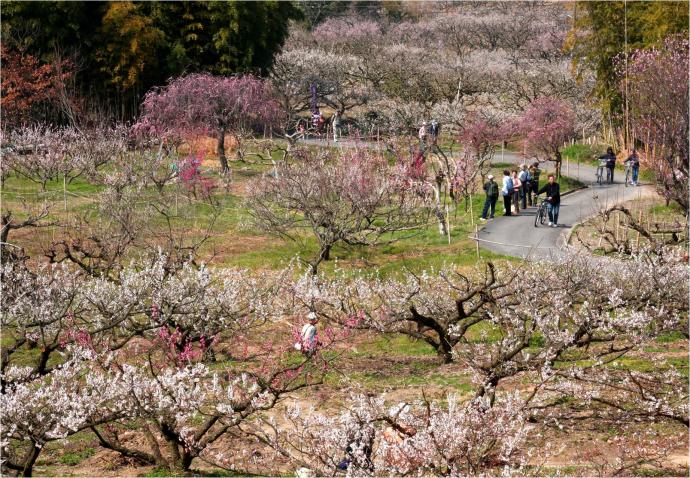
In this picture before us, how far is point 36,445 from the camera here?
492 inches

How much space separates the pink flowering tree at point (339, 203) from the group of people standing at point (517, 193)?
1.99m

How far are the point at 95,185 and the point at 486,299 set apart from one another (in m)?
22.4

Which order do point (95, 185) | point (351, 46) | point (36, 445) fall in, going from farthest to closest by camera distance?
1. point (351, 46)
2. point (95, 185)
3. point (36, 445)

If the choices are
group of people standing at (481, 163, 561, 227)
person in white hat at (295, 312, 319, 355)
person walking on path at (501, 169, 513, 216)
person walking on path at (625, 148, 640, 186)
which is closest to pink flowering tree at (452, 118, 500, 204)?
group of people standing at (481, 163, 561, 227)

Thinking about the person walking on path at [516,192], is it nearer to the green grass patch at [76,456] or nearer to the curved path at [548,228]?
the curved path at [548,228]

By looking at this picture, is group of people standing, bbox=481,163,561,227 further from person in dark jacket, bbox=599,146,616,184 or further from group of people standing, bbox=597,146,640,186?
person in dark jacket, bbox=599,146,616,184

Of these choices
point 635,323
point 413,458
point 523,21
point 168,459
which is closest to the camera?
point 413,458

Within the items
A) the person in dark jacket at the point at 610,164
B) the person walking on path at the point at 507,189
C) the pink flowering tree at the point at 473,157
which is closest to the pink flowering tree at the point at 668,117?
the person in dark jacket at the point at 610,164

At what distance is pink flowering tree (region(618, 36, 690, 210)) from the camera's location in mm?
27844

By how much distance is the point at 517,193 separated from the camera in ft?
100

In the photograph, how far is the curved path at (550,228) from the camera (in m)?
26.4

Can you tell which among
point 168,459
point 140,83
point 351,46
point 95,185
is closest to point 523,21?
point 351,46

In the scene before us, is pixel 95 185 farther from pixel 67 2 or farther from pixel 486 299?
pixel 486 299

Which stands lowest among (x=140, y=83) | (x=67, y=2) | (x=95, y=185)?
(x=95, y=185)
